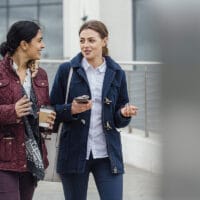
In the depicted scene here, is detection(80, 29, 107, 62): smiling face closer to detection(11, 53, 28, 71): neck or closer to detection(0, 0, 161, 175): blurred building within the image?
detection(11, 53, 28, 71): neck

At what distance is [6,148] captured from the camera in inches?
146

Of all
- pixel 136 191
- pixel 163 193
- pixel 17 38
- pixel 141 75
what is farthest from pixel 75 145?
pixel 141 75

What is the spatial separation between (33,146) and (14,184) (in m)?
0.23

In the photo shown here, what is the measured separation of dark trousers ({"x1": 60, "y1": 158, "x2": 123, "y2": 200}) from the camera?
13.3 ft

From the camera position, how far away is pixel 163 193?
1.24m

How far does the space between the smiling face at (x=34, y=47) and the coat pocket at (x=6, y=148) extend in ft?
1.72

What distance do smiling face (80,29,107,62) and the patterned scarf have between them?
0.51 meters

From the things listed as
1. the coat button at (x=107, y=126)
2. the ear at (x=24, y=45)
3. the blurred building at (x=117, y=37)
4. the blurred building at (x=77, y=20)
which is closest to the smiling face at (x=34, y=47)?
the ear at (x=24, y=45)

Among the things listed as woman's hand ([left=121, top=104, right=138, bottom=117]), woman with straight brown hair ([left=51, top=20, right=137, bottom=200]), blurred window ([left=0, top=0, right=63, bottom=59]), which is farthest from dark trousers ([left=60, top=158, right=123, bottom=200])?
blurred window ([left=0, top=0, right=63, bottom=59])

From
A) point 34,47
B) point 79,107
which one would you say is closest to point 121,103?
point 79,107

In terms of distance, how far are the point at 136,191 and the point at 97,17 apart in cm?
506

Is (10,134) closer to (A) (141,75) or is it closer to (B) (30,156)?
(B) (30,156)

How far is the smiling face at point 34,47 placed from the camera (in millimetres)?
3943

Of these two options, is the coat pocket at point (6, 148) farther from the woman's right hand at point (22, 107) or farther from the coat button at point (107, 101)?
the coat button at point (107, 101)
